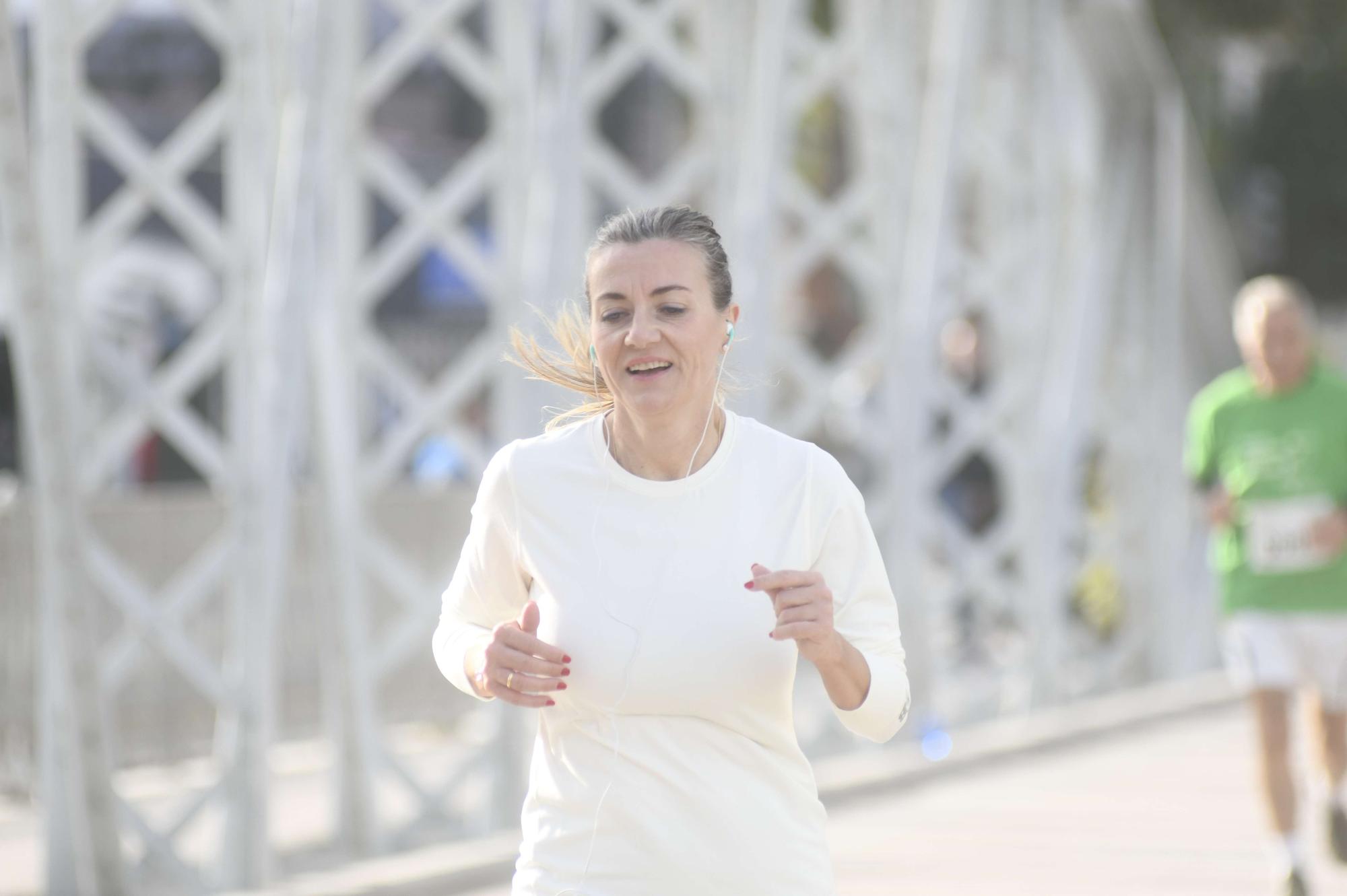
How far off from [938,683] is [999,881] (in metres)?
5.50

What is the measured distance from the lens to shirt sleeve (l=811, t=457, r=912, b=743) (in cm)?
312

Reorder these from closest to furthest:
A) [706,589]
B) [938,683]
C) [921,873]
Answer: [706,589] < [921,873] < [938,683]

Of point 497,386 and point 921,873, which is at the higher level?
point 497,386

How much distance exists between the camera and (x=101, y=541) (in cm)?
984

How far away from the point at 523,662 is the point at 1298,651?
16.7 ft

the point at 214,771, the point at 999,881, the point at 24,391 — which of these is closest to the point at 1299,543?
the point at 999,881

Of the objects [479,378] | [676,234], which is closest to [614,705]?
[676,234]

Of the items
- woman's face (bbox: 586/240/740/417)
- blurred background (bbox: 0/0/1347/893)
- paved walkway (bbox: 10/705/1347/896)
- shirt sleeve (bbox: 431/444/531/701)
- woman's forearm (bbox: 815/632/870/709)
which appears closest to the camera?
woman's forearm (bbox: 815/632/870/709)

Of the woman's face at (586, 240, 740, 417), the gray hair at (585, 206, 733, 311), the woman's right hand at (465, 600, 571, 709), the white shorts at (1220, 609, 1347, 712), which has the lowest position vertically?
the white shorts at (1220, 609, 1347, 712)

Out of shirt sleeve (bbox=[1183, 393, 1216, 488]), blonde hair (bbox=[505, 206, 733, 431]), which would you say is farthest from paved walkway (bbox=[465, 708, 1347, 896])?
blonde hair (bbox=[505, 206, 733, 431])

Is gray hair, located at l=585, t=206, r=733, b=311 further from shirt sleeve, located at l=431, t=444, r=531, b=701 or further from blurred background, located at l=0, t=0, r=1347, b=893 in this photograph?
blurred background, located at l=0, t=0, r=1347, b=893

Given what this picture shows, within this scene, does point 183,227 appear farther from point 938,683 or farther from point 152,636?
point 938,683

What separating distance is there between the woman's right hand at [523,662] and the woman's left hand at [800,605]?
304 millimetres

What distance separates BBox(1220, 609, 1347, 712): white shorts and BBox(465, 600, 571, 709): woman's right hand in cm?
485
